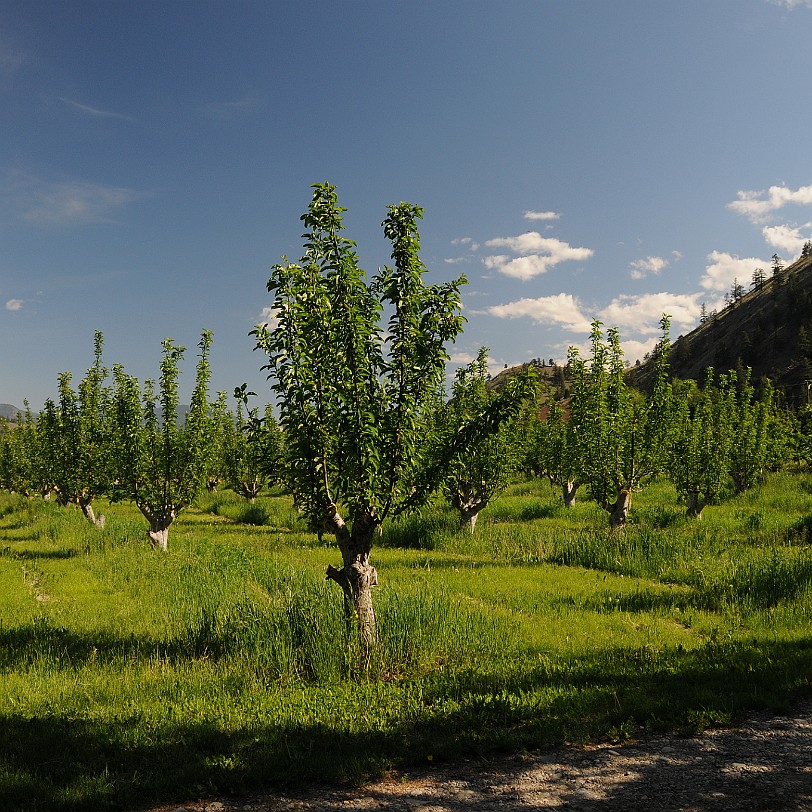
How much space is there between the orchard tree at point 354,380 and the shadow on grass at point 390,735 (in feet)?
6.96

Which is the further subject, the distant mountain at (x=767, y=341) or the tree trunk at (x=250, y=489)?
the distant mountain at (x=767, y=341)

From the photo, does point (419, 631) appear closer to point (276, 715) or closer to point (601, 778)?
point (276, 715)

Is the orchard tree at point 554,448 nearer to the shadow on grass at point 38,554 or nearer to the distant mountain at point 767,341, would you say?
the shadow on grass at point 38,554

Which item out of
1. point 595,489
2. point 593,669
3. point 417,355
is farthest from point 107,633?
point 595,489

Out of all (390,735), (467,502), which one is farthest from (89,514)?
(390,735)

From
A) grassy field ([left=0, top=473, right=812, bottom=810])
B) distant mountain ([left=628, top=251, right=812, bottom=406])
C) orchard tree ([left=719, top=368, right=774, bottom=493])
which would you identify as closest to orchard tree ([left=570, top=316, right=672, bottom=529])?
grassy field ([left=0, top=473, right=812, bottom=810])

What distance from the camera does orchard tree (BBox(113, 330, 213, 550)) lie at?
17781mm

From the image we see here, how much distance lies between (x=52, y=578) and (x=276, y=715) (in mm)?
11646

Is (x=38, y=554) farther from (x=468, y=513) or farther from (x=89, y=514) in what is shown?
(x=468, y=513)

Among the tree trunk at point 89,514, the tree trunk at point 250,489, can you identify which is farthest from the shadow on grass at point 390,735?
the tree trunk at point 250,489

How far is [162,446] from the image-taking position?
59.4 feet

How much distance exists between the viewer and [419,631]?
9.16 metres

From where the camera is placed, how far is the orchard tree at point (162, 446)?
17781 millimetres

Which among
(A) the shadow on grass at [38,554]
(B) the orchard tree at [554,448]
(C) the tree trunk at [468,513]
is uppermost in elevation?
(B) the orchard tree at [554,448]
